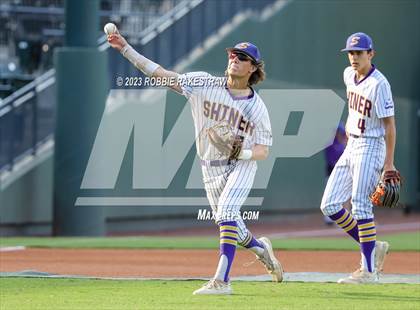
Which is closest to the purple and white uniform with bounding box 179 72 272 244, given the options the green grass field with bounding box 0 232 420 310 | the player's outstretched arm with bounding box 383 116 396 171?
the green grass field with bounding box 0 232 420 310

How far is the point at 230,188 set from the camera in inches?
357

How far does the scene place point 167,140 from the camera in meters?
20.7

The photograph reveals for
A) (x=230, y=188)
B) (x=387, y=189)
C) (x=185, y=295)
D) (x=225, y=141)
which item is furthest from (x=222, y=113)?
(x=387, y=189)

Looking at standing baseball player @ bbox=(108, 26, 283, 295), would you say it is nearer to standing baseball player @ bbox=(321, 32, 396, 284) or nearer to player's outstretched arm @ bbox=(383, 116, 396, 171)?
standing baseball player @ bbox=(321, 32, 396, 284)

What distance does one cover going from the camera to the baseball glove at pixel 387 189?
9.84m

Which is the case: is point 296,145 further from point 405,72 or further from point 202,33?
point 405,72

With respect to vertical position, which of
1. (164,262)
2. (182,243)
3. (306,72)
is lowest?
(182,243)

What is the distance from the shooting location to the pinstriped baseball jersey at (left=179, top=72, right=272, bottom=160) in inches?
361

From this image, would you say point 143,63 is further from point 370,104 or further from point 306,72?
point 306,72

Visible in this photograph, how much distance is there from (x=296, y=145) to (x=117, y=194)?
5884 millimetres

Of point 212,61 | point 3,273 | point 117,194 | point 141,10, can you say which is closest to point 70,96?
point 117,194
